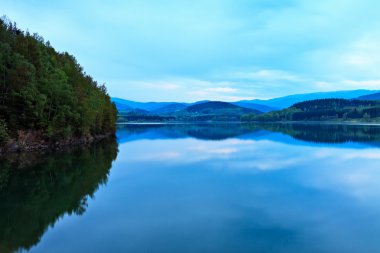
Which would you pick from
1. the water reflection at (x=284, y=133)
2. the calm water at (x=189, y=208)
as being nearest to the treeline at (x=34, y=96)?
the calm water at (x=189, y=208)

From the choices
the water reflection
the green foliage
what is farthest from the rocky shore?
the water reflection

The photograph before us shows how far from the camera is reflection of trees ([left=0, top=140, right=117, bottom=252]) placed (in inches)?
617

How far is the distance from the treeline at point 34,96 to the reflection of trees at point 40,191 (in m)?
8.07

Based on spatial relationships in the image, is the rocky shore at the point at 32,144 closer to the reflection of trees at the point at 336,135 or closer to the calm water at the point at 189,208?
the calm water at the point at 189,208

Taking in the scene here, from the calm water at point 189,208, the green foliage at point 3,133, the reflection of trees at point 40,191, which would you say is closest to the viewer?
the calm water at point 189,208

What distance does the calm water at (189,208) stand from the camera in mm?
13984

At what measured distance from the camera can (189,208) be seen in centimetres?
1961

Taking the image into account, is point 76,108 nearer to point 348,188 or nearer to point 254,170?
point 254,170

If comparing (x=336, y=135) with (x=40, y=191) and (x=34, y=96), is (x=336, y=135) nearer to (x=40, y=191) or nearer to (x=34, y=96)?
(x=34, y=96)

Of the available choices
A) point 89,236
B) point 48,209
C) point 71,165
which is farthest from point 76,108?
point 89,236

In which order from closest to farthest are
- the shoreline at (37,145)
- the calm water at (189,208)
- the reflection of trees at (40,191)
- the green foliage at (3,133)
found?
the calm water at (189,208) → the reflection of trees at (40,191) → the green foliage at (3,133) → the shoreline at (37,145)

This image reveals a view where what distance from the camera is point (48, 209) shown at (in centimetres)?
1988

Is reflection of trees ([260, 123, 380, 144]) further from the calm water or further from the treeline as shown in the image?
the treeline

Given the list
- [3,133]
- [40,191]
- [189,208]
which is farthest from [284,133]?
[40,191]
